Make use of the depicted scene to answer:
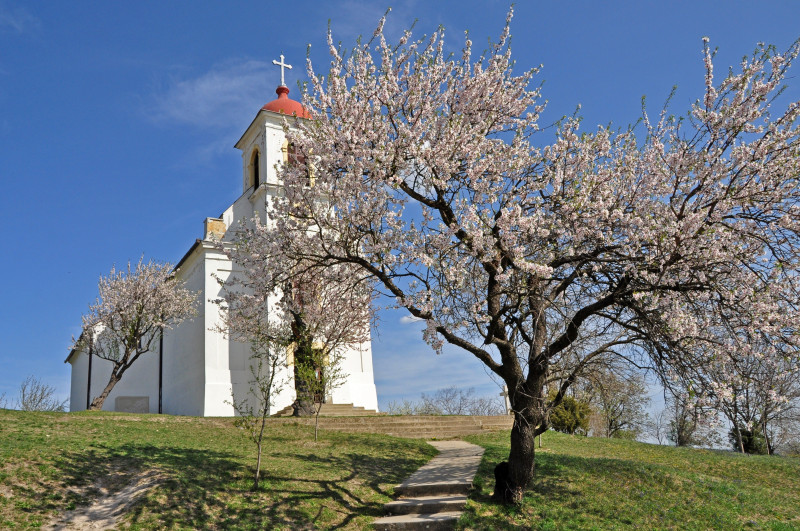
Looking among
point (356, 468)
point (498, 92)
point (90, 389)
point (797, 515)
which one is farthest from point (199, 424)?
point (90, 389)

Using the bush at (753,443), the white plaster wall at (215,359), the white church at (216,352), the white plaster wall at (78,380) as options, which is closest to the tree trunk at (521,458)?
the white church at (216,352)

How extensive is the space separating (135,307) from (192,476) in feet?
49.0

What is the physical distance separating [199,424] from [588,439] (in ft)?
42.3

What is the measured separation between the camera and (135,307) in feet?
73.3

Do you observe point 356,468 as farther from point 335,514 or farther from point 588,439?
point 588,439

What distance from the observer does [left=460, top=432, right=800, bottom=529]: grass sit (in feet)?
29.2

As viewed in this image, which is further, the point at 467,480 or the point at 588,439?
the point at 588,439

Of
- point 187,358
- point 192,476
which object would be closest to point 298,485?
point 192,476

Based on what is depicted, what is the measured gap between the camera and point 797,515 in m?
10.7

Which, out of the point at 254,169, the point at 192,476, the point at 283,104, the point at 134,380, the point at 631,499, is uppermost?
the point at 283,104

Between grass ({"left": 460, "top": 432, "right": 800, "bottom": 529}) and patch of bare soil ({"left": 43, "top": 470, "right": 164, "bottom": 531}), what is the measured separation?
15.5ft

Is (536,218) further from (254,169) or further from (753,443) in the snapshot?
(753,443)

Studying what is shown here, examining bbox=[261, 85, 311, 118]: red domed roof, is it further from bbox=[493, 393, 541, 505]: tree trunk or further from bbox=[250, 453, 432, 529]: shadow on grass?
bbox=[493, 393, 541, 505]: tree trunk

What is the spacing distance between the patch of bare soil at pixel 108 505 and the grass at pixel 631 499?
473 centimetres
